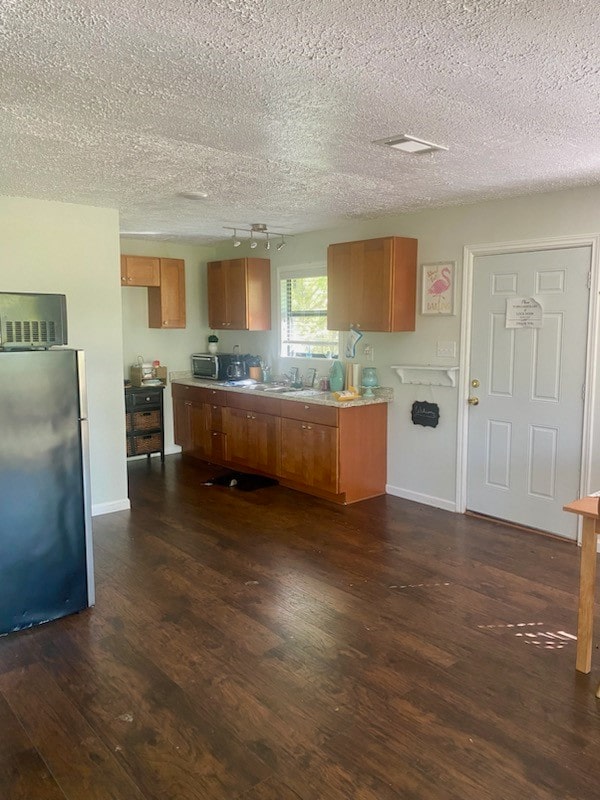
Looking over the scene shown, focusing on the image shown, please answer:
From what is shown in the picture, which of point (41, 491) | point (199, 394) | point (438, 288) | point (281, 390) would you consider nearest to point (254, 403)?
point (281, 390)

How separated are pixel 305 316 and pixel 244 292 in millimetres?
711

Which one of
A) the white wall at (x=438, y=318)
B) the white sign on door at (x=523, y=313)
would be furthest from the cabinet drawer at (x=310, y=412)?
the white sign on door at (x=523, y=313)

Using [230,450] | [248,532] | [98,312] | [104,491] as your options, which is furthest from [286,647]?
[230,450]

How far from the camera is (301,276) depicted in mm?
6113

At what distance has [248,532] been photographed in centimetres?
437

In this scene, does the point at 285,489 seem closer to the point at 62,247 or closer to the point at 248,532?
the point at 248,532

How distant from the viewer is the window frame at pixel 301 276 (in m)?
5.83

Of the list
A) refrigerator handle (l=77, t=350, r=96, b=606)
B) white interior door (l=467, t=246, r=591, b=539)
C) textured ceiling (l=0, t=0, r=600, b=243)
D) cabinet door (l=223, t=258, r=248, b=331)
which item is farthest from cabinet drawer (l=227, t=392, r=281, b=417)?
refrigerator handle (l=77, t=350, r=96, b=606)

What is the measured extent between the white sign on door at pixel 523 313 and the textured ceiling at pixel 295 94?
2.48 feet

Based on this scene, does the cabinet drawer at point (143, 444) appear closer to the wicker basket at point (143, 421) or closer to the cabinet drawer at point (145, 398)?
the wicker basket at point (143, 421)

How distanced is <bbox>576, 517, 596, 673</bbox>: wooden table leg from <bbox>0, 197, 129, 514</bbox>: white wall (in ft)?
11.5

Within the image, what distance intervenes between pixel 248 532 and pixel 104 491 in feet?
4.22

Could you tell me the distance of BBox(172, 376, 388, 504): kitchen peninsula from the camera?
492cm

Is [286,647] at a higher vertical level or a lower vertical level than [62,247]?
lower
